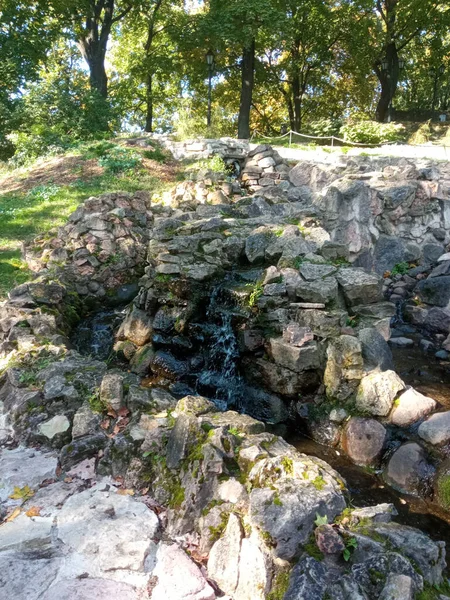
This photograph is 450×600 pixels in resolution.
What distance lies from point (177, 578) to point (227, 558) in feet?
1.18

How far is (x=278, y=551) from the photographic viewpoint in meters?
3.00

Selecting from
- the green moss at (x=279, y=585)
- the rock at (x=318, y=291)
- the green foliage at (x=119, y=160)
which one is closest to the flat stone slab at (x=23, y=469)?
the green moss at (x=279, y=585)

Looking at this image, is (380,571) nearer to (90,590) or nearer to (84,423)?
(90,590)

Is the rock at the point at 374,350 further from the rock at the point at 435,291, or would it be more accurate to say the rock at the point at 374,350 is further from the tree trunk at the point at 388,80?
the tree trunk at the point at 388,80

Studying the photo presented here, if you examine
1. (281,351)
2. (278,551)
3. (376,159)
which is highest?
(376,159)

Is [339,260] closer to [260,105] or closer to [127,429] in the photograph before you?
[127,429]

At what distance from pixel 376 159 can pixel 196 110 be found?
1604cm

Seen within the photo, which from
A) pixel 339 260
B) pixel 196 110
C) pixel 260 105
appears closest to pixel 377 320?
pixel 339 260

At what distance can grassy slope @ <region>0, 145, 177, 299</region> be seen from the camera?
1077cm

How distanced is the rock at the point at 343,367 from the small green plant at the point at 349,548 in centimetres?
339

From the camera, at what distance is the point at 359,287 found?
284 inches

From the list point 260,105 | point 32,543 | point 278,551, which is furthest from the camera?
point 260,105

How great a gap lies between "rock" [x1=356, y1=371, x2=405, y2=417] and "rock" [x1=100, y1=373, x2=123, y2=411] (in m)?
3.09

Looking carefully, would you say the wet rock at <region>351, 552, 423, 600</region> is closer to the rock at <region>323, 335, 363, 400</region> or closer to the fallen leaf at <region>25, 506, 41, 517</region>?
the fallen leaf at <region>25, 506, 41, 517</region>
